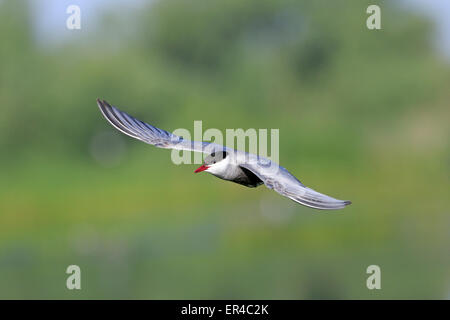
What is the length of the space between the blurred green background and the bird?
346 inches

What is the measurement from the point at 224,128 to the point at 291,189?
15627 millimetres

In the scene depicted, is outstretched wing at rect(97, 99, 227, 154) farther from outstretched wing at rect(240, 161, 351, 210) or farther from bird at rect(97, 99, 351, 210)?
outstretched wing at rect(240, 161, 351, 210)

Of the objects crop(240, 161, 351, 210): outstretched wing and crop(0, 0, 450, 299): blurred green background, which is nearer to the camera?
crop(240, 161, 351, 210): outstretched wing

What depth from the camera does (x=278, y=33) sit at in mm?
27312

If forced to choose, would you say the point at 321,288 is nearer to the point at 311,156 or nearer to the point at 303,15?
the point at 311,156

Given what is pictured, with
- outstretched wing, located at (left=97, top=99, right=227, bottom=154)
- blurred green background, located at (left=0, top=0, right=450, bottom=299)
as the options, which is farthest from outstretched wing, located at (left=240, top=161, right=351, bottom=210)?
blurred green background, located at (left=0, top=0, right=450, bottom=299)

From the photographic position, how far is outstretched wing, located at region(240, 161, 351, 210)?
6751 millimetres

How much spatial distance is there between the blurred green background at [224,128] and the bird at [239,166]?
878cm

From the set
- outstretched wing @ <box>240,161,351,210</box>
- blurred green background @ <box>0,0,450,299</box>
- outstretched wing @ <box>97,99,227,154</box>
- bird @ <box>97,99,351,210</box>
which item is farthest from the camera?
blurred green background @ <box>0,0,450,299</box>

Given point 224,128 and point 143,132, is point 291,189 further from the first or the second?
point 224,128

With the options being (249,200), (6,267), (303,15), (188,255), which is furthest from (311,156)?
(6,267)

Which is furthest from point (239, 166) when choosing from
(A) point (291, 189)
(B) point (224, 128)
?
(B) point (224, 128)

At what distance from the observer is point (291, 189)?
23.7 feet

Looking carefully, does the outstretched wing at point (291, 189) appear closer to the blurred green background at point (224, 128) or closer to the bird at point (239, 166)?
the bird at point (239, 166)
